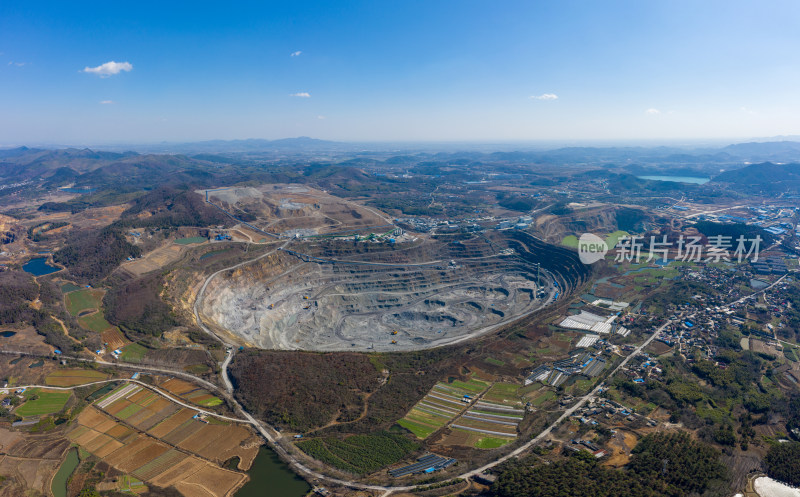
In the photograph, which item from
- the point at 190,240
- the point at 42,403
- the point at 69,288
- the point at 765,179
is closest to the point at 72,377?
the point at 42,403

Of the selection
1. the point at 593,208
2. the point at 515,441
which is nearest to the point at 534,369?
the point at 515,441

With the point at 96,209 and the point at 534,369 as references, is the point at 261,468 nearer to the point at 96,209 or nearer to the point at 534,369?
the point at 534,369

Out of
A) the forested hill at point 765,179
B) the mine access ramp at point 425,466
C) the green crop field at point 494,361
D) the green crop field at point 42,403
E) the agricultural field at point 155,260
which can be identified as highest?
the forested hill at point 765,179

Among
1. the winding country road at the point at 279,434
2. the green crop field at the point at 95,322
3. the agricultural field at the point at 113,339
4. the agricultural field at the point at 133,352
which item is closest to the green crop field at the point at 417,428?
the winding country road at the point at 279,434

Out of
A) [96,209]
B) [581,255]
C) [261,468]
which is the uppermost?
[96,209]

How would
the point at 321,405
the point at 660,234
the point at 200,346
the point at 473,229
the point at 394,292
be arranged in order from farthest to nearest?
the point at 473,229
the point at 660,234
the point at 394,292
the point at 200,346
the point at 321,405

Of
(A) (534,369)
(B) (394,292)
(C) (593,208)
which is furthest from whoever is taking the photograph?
(C) (593,208)

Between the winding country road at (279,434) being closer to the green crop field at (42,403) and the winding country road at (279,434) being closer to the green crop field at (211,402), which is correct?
the green crop field at (211,402)
